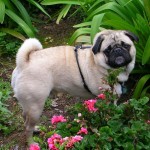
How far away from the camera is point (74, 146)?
2.51 m

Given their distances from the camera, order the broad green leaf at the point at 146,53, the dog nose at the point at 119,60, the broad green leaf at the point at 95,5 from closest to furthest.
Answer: the dog nose at the point at 119,60 < the broad green leaf at the point at 146,53 < the broad green leaf at the point at 95,5

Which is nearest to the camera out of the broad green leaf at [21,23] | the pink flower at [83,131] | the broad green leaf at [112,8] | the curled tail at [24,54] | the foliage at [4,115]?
the pink flower at [83,131]

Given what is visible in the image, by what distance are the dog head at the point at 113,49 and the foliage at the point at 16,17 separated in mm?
2074

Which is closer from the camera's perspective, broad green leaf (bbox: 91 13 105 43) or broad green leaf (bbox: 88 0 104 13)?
broad green leaf (bbox: 91 13 105 43)

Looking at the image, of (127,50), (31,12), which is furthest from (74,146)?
(31,12)

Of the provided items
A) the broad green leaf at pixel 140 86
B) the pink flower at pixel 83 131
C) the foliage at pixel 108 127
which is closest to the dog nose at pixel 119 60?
the broad green leaf at pixel 140 86

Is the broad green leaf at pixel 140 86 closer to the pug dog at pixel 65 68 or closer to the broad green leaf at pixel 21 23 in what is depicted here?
the pug dog at pixel 65 68

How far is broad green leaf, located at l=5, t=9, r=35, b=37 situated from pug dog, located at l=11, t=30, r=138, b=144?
1746mm

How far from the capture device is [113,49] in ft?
11.8

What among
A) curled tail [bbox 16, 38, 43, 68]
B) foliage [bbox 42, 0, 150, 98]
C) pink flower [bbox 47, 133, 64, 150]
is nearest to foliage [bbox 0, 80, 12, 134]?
curled tail [bbox 16, 38, 43, 68]

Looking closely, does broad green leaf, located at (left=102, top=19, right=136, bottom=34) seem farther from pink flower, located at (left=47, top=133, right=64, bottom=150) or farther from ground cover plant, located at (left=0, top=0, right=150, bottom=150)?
pink flower, located at (left=47, top=133, right=64, bottom=150)

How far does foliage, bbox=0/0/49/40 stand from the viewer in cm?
557

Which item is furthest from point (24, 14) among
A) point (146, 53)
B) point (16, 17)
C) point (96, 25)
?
point (146, 53)

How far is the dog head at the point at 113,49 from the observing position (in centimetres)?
357
